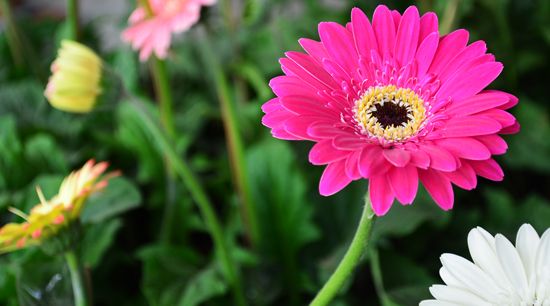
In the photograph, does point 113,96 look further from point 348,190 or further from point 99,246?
point 348,190

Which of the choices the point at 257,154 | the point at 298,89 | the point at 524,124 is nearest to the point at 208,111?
the point at 257,154

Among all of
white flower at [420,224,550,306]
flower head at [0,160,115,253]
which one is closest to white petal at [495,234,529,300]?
white flower at [420,224,550,306]

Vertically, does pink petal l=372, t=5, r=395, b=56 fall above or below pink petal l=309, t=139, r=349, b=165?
above

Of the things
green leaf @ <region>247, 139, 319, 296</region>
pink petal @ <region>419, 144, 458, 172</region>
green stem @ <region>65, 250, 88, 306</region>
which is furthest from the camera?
green leaf @ <region>247, 139, 319, 296</region>

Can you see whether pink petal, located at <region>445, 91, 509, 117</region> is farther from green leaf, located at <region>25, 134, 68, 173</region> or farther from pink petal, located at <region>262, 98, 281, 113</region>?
green leaf, located at <region>25, 134, 68, 173</region>

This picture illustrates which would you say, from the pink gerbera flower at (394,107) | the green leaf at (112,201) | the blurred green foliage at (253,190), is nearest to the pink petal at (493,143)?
the pink gerbera flower at (394,107)

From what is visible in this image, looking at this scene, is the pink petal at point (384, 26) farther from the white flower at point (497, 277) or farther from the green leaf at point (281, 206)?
the green leaf at point (281, 206)

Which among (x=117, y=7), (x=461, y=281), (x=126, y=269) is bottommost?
(x=126, y=269)
